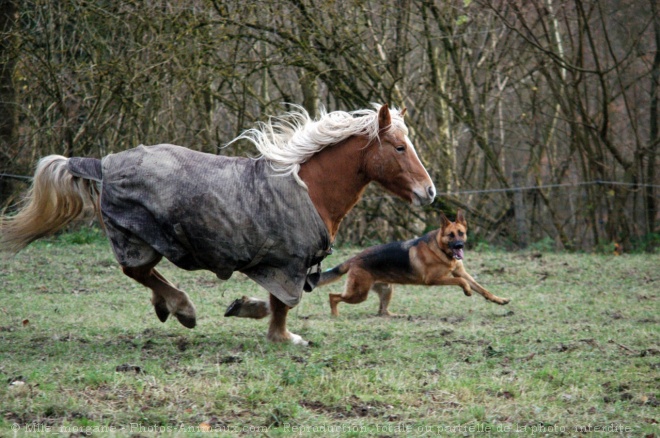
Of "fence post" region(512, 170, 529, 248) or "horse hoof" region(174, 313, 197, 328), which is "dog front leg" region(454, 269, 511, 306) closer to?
"horse hoof" region(174, 313, 197, 328)

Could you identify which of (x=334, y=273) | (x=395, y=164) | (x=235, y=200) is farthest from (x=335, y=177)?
(x=334, y=273)

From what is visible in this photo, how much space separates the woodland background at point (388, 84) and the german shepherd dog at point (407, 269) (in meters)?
→ 5.63

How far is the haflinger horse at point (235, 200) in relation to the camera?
6.12m

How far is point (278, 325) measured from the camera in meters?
6.63

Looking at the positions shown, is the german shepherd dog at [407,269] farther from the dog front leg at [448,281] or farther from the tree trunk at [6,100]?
the tree trunk at [6,100]

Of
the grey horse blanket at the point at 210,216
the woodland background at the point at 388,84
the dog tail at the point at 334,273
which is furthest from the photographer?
the woodland background at the point at 388,84

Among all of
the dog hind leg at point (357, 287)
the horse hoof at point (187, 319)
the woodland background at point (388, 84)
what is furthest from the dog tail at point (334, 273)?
the woodland background at point (388, 84)

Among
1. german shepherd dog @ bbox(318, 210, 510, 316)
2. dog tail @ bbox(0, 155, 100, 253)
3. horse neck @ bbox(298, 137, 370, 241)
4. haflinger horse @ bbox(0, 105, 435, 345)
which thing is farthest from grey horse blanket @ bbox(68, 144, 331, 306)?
german shepherd dog @ bbox(318, 210, 510, 316)

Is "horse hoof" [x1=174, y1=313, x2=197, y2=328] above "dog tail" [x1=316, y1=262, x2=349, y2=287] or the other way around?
the other way around

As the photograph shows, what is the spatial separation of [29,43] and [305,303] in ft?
25.2

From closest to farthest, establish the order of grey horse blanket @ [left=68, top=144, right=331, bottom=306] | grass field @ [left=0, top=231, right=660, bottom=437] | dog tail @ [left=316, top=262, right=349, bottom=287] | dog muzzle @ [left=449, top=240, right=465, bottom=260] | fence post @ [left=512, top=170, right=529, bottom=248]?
grass field @ [left=0, top=231, right=660, bottom=437] < grey horse blanket @ [left=68, top=144, right=331, bottom=306] < dog muzzle @ [left=449, top=240, right=465, bottom=260] < dog tail @ [left=316, top=262, right=349, bottom=287] < fence post @ [left=512, top=170, right=529, bottom=248]

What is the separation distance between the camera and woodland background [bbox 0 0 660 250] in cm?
1412

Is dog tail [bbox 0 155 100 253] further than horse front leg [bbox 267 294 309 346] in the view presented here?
No

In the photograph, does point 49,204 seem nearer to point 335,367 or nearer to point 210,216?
point 210,216
